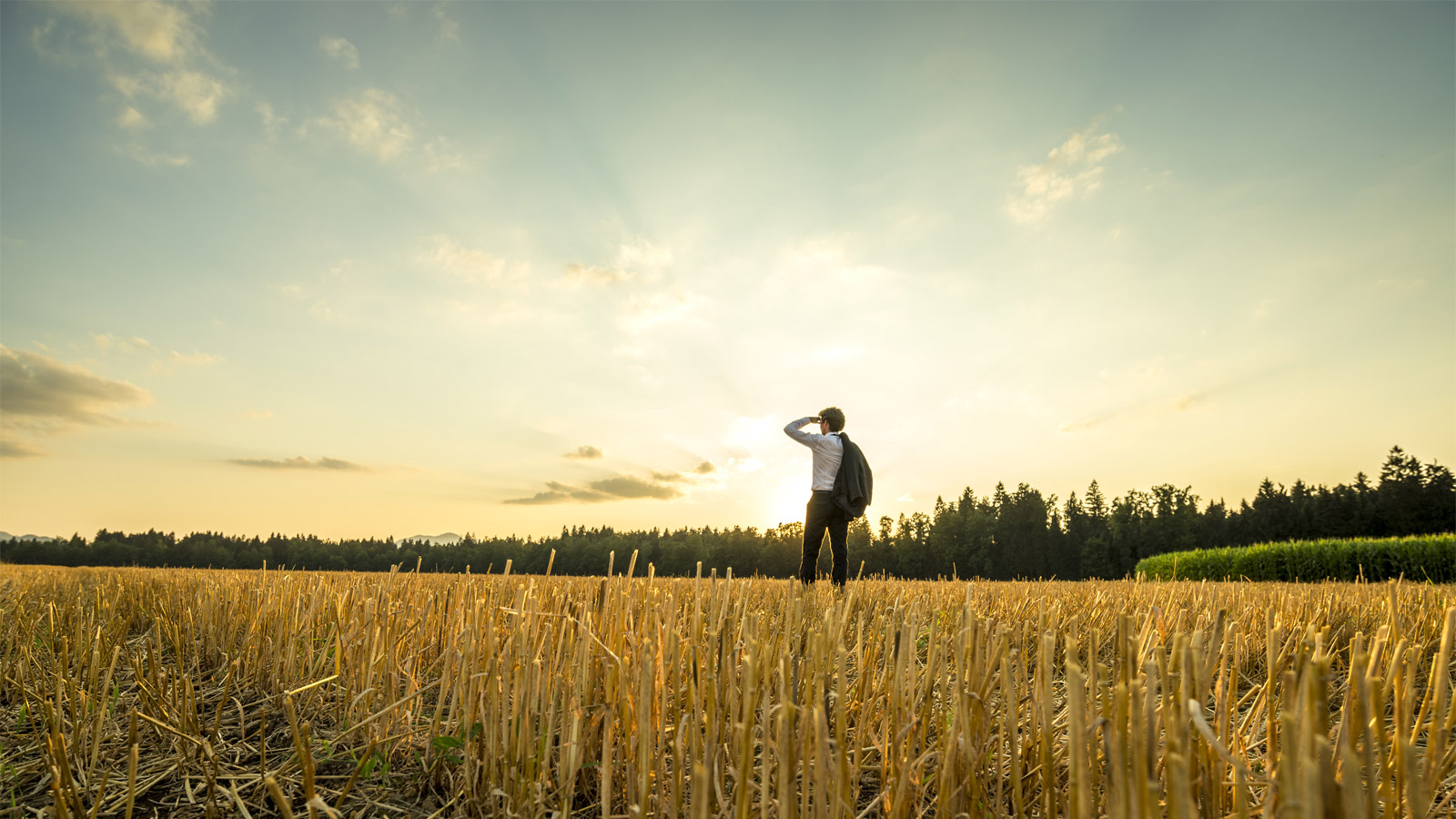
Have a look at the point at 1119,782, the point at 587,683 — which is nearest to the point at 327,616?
the point at 587,683

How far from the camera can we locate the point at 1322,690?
39.7 inches

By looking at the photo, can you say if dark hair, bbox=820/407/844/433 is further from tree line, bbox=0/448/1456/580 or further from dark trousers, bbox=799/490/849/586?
tree line, bbox=0/448/1456/580

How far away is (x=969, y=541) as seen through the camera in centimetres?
7219

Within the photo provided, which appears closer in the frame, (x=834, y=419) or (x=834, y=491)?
(x=834, y=491)

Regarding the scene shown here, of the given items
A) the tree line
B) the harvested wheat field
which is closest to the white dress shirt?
the harvested wheat field

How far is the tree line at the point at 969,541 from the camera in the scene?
51469 mm

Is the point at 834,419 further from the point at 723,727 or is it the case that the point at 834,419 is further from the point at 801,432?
the point at 723,727

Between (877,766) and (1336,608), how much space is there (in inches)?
216

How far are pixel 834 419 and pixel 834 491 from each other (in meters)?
0.88

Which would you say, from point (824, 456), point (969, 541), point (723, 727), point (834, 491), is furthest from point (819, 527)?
point (969, 541)

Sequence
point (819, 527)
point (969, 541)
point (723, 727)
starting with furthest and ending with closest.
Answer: point (969, 541), point (819, 527), point (723, 727)

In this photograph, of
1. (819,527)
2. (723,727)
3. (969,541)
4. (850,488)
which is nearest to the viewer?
(723,727)

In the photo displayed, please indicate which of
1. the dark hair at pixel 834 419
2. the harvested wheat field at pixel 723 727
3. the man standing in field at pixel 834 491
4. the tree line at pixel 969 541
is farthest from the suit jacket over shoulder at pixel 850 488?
the tree line at pixel 969 541

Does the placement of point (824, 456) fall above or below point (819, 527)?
above
